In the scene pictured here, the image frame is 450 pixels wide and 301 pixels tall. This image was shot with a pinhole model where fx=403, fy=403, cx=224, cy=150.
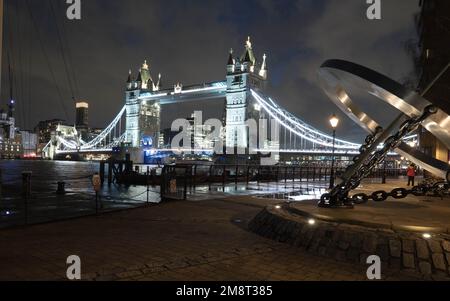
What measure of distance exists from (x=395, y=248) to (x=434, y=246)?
0.53 meters

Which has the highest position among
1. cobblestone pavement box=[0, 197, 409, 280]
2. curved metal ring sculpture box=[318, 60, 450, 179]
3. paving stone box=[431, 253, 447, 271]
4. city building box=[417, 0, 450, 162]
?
city building box=[417, 0, 450, 162]

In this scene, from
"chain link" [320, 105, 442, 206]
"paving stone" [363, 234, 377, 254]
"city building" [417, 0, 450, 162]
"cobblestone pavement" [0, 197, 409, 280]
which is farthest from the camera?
"city building" [417, 0, 450, 162]

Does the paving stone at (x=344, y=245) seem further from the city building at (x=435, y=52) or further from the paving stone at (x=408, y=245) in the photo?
the city building at (x=435, y=52)

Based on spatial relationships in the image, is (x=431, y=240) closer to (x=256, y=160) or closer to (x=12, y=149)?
(x=256, y=160)

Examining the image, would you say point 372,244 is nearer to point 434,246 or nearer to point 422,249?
point 422,249

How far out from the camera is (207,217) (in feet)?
34.7

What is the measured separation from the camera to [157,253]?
6.46 m

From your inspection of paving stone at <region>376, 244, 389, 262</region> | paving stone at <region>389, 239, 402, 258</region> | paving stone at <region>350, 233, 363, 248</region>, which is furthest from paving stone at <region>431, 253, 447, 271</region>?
paving stone at <region>350, 233, 363, 248</region>

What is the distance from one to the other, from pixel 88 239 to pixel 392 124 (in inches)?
255

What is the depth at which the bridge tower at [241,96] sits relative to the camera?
72.2 metres

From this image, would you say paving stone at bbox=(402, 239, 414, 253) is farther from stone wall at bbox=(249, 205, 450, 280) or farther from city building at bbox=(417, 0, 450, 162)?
city building at bbox=(417, 0, 450, 162)

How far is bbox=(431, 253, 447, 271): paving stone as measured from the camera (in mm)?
5619

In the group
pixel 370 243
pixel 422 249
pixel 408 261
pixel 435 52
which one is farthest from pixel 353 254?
pixel 435 52
